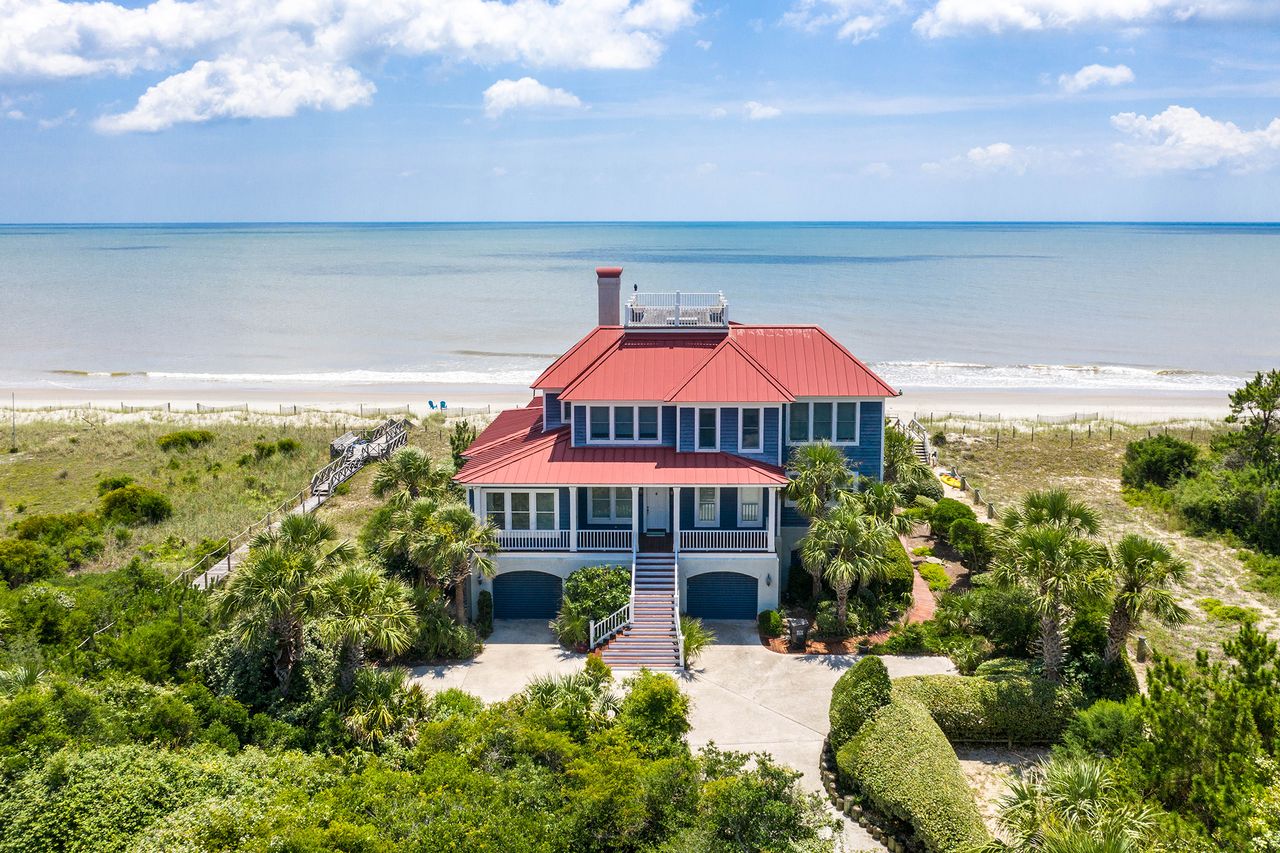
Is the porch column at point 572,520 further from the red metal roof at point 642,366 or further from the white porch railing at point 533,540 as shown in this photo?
the red metal roof at point 642,366

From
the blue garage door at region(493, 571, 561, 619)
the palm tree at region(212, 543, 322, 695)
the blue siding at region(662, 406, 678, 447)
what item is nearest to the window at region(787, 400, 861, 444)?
the blue siding at region(662, 406, 678, 447)

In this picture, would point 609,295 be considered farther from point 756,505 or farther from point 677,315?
point 756,505

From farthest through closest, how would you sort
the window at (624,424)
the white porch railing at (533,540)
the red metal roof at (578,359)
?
the red metal roof at (578,359), the window at (624,424), the white porch railing at (533,540)

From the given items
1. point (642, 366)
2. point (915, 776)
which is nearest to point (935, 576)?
point (642, 366)

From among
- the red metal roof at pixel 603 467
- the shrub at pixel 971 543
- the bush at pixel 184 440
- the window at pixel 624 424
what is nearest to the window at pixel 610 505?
the red metal roof at pixel 603 467

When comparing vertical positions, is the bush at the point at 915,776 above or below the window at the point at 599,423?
below

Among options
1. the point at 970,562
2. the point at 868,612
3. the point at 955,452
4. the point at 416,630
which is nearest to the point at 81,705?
the point at 416,630

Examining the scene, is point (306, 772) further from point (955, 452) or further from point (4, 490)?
point (955, 452)
